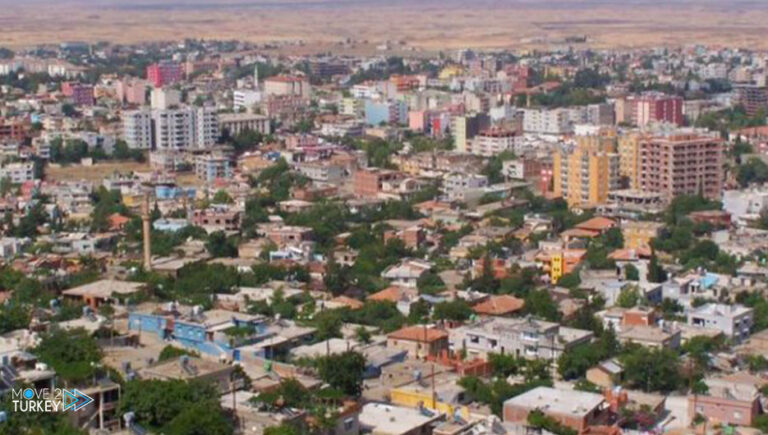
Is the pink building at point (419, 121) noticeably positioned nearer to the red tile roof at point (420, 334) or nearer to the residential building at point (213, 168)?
the residential building at point (213, 168)

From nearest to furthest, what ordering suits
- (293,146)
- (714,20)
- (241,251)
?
(241,251), (293,146), (714,20)

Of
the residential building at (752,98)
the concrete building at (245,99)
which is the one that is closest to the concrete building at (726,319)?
the residential building at (752,98)

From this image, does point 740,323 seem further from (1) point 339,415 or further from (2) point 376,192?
(2) point 376,192

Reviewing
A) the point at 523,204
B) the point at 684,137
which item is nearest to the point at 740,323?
the point at 523,204

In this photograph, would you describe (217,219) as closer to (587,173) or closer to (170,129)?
(587,173)

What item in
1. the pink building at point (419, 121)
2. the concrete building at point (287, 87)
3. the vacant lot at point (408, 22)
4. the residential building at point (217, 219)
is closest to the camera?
the residential building at point (217, 219)

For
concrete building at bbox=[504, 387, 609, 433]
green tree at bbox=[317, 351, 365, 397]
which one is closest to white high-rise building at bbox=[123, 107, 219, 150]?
green tree at bbox=[317, 351, 365, 397]
